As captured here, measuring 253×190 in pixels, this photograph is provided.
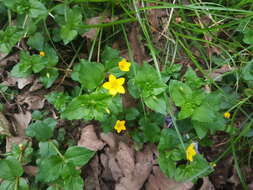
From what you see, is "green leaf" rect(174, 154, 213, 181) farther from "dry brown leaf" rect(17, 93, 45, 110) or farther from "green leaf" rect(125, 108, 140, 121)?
"dry brown leaf" rect(17, 93, 45, 110)

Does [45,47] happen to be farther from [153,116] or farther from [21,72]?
[153,116]

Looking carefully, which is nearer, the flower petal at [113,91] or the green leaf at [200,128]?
the flower petal at [113,91]

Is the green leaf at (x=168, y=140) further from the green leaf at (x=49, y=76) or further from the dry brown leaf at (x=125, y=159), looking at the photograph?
the green leaf at (x=49, y=76)

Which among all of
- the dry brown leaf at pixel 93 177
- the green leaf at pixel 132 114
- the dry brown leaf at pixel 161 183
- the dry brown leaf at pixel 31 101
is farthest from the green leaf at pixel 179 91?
the dry brown leaf at pixel 31 101

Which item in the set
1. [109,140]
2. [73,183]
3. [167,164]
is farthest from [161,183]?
[73,183]

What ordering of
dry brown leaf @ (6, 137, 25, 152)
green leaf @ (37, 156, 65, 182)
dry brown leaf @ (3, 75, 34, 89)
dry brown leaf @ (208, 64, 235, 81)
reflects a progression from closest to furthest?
green leaf @ (37, 156, 65, 182)
dry brown leaf @ (6, 137, 25, 152)
dry brown leaf @ (3, 75, 34, 89)
dry brown leaf @ (208, 64, 235, 81)

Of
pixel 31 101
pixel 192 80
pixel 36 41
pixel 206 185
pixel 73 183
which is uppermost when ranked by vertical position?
pixel 36 41

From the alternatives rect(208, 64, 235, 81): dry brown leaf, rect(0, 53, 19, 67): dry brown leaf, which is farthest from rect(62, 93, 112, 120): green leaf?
rect(208, 64, 235, 81): dry brown leaf

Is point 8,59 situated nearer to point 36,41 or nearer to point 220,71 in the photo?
point 36,41
